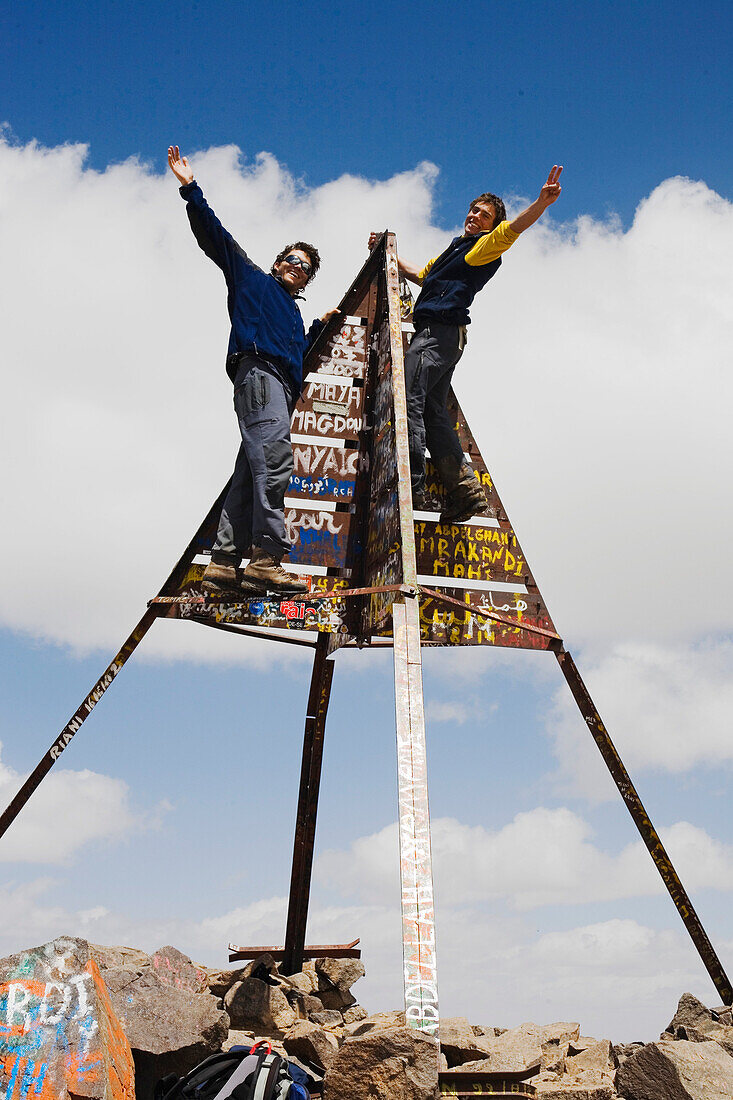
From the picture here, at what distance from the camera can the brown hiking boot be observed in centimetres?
710

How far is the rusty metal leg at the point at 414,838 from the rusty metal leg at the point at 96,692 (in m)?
2.31

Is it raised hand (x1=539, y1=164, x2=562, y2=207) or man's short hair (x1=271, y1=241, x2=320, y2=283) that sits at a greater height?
man's short hair (x1=271, y1=241, x2=320, y2=283)

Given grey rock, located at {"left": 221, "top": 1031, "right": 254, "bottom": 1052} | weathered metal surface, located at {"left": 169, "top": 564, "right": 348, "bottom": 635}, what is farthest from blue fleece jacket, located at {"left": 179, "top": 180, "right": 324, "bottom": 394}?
grey rock, located at {"left": 221, "top": 1031, "right": 254, "bottom": 1052}

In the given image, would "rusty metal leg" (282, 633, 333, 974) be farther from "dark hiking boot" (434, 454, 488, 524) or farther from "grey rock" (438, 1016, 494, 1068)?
"grey rock" (438, 1016, 494, 1068)

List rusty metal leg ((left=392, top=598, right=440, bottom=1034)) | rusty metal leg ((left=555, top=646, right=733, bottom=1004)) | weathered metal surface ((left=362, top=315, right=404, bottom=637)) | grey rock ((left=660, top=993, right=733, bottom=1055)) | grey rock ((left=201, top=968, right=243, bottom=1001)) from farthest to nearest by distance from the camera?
grey rock ((left=201, top=968, right=243, bottom=1001)), rusty metal leg ((left=555, top=646, right=733, bottom=1004)), grey rock ((left=660, top=993, right=733, bottom=1055)), weathered metal surface ((left=362, top=315, right=404, bottom=637)), rusty metal leg ((left=392, top=598, right=440, bottom=1034))

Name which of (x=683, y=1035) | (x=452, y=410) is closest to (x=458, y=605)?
(x=452, y=410)

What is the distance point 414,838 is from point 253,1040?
6.76 feet

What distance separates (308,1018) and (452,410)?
17.0 ft

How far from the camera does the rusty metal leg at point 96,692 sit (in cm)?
706

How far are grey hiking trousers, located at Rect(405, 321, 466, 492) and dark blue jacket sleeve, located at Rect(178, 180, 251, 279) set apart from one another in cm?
161

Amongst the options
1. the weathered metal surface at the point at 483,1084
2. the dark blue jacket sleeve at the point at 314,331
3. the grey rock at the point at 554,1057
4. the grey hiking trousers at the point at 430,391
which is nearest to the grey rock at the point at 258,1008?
the grey rock at the point at 554,1057

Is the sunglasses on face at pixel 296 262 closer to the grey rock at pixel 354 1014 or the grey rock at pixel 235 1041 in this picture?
the grey rock at pixel 235 1041

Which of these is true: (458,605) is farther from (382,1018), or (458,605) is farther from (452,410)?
(382,1018)

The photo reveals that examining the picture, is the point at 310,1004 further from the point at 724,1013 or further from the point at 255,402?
the point at 255,402
